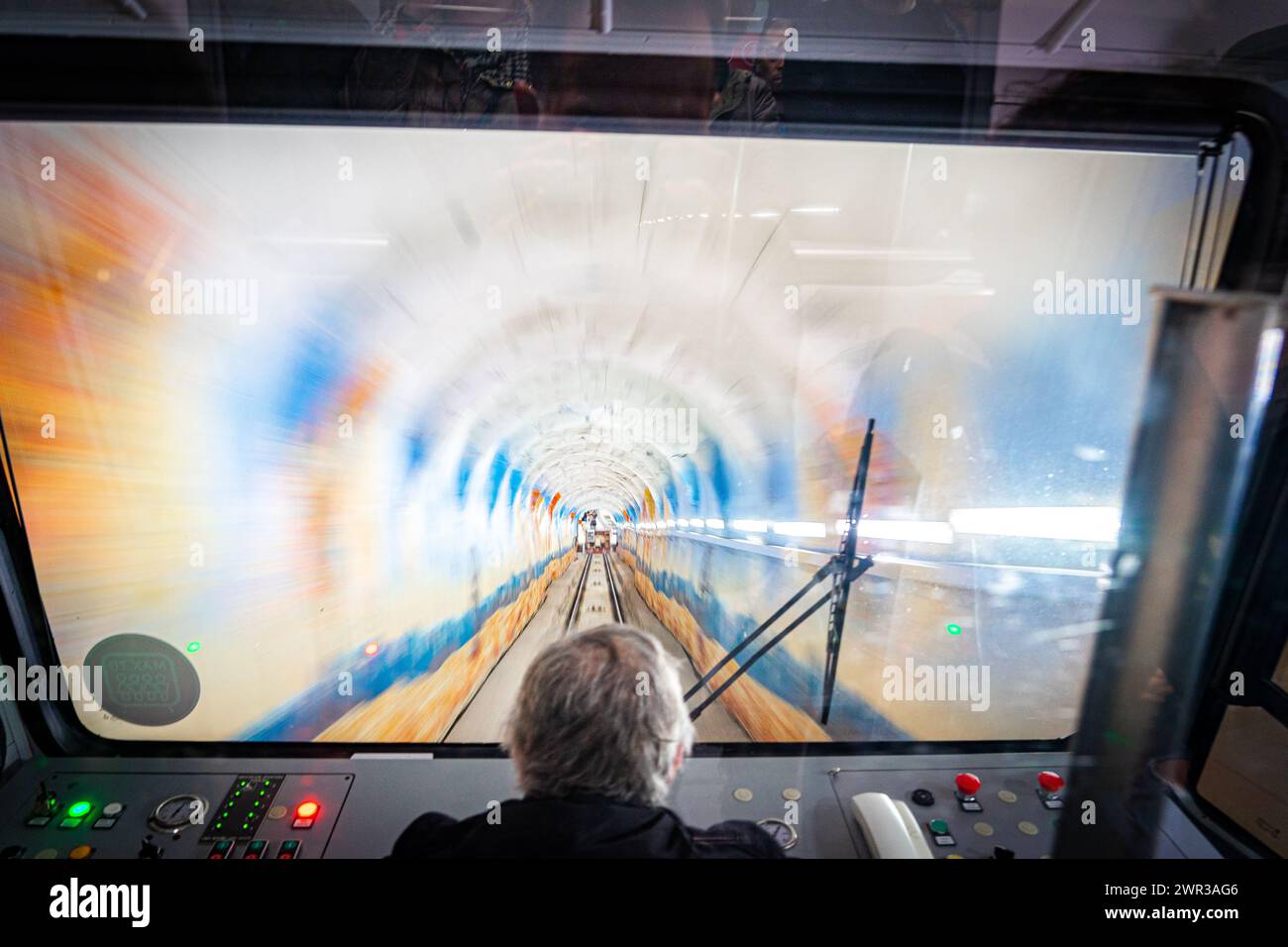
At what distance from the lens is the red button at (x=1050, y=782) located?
6.95 feet

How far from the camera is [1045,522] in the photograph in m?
2.47

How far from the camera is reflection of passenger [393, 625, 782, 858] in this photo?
1372 millimetres

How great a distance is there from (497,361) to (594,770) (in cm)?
220

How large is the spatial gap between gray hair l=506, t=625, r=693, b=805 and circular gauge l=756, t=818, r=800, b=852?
572 mm

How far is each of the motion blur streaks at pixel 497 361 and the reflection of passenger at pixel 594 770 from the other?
1000 mm

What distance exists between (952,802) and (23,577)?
3628 mm

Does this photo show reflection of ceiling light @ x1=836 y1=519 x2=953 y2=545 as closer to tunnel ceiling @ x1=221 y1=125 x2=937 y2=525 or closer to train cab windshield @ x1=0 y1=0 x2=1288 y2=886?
train cab windshield @ x1=0 y1=0 x2=1288 y2=886

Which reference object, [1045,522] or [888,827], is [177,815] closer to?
[888,827]

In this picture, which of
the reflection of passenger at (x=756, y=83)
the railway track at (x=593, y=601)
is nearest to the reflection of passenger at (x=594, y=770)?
the railway track at (x=593, y=601)

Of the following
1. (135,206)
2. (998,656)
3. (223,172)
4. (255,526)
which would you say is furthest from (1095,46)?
(255,526)

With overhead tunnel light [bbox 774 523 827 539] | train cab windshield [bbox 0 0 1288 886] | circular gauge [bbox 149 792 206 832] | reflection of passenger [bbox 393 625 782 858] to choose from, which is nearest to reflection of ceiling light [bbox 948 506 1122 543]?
train cab windshield [bbox 0 0 1288 886]

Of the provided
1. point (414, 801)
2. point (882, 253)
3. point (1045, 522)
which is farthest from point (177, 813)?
point (1045, 522)

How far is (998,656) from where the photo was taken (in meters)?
2.51

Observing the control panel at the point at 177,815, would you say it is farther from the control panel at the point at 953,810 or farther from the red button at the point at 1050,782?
the red button at the point at 1050,782
